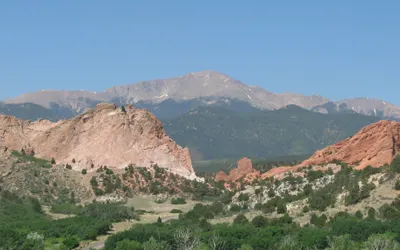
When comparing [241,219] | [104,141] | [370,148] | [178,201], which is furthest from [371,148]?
[104,141]

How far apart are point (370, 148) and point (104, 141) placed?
169ft

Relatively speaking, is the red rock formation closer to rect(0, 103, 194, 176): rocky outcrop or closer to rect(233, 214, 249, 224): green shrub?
rect(233, 214, 249, 224): green shrub

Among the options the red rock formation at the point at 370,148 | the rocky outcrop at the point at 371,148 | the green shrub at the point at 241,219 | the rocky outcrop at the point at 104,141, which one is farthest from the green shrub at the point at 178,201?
the green shrub at the point at 241,219

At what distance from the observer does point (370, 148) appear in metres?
100

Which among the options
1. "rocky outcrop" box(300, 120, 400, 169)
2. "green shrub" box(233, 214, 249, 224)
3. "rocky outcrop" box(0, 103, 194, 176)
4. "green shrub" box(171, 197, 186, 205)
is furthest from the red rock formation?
"rocky outcrop" box(0, 103, 194, 176)

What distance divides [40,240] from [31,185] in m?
48.3

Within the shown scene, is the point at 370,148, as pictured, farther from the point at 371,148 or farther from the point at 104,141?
the point at 104,141

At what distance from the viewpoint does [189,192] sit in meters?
122

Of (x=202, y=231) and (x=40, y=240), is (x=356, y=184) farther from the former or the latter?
(x=40, y=240)

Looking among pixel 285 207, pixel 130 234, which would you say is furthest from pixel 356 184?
pixel 130 234

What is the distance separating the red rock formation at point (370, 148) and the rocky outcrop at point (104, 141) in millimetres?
31977

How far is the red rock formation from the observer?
95750mm

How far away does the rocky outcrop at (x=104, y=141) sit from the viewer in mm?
129375

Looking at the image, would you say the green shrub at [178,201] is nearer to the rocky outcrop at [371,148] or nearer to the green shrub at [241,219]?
the rocky outcrop at [371,148]
